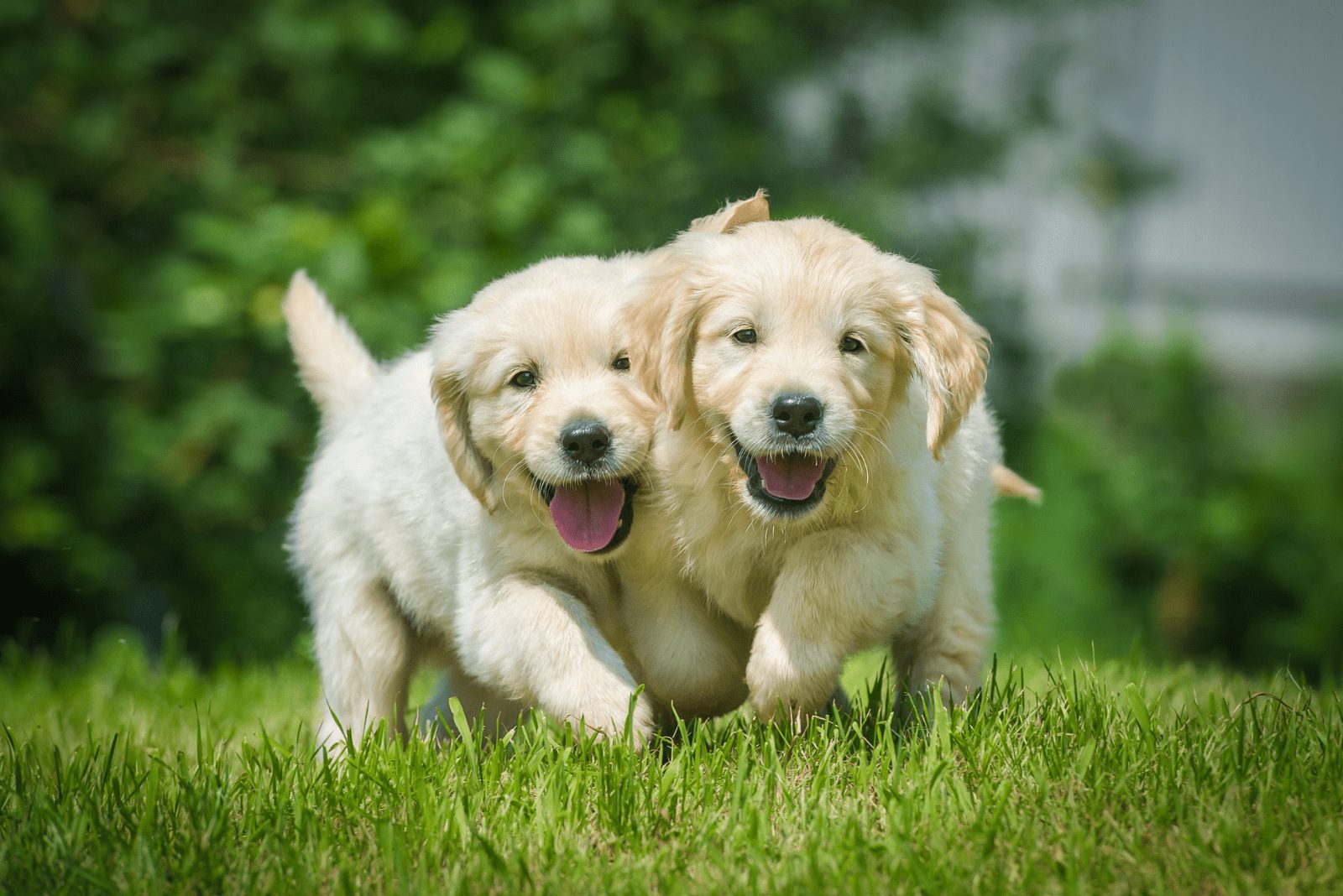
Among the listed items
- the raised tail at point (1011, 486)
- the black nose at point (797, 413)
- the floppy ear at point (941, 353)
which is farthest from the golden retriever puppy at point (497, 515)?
the raised tail at point (1011, 486)

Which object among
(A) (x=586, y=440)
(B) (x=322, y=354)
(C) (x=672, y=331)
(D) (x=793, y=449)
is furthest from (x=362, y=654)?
(D) (x=793, y=449)

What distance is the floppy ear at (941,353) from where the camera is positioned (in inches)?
117

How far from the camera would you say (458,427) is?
3.31 metres

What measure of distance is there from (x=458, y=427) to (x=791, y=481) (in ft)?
2.82

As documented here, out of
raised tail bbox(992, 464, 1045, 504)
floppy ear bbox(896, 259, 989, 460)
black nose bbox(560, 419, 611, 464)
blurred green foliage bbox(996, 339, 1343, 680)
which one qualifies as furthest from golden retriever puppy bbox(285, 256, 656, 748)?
blurred green foliage bbox(996, 339, 1343, 680)

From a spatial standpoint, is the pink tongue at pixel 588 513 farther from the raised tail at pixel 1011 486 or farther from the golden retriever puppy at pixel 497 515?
the raised tail at pixel 1011 486

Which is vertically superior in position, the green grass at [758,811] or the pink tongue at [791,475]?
the pink tongue at [791,475]

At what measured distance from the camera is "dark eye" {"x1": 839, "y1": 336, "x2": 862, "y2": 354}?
118 inches

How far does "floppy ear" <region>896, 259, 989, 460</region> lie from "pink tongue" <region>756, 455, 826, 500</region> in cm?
26

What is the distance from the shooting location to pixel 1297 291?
816 cm

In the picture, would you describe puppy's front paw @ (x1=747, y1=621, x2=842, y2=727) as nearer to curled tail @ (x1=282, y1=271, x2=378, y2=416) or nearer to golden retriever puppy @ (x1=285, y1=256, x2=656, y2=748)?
golden retriever puppy @ (x1=285, y1=256, x2=656, y2=748)

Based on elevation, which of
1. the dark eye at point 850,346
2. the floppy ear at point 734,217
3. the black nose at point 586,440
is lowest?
the black nose at point 586,440

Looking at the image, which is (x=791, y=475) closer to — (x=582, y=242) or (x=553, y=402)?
(x=553, y=402)

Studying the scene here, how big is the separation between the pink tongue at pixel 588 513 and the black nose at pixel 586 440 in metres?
0.10
